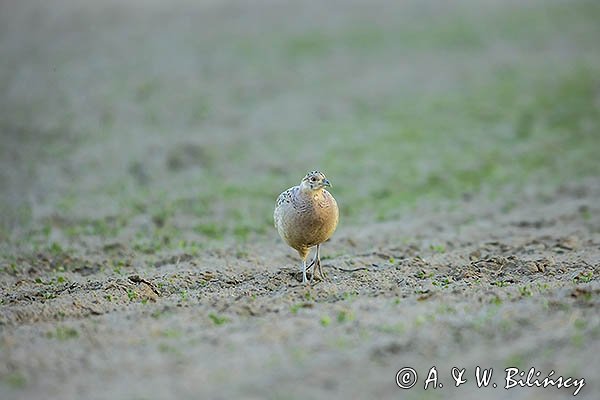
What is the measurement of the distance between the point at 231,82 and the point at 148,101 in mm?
2972

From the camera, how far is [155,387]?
5.59 m

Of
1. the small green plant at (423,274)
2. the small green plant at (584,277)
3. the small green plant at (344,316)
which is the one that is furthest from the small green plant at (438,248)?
the small green plant at (344,316)

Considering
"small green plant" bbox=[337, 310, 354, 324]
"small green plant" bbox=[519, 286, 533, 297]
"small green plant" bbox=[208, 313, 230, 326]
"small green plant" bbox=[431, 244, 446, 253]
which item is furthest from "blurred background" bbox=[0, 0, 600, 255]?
"small green plant" bbox=[519, 286, 533, 297]

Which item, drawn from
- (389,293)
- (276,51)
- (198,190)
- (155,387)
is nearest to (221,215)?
(198,190)

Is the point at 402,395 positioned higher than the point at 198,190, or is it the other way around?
the point at 198,190

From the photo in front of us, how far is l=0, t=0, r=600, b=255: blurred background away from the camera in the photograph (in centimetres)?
1466

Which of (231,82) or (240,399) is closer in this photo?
(240,399)

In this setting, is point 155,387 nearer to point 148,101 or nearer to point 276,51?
point 148,101

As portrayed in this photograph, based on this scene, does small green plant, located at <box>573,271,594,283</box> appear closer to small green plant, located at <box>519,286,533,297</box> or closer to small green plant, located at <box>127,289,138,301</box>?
small green plant, located at <box>519,286,533,297</box>

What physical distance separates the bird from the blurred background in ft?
11.5

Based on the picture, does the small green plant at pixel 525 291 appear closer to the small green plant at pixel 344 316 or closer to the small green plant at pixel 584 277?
the small green plant at pixel 584 277

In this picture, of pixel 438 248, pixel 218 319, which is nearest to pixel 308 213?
pixel 218 319

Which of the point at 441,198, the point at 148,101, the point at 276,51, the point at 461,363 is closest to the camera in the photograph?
the point at 461,363

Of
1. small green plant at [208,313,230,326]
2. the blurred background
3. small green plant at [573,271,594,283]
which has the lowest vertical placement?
small green plant at [208,313,230,326]
